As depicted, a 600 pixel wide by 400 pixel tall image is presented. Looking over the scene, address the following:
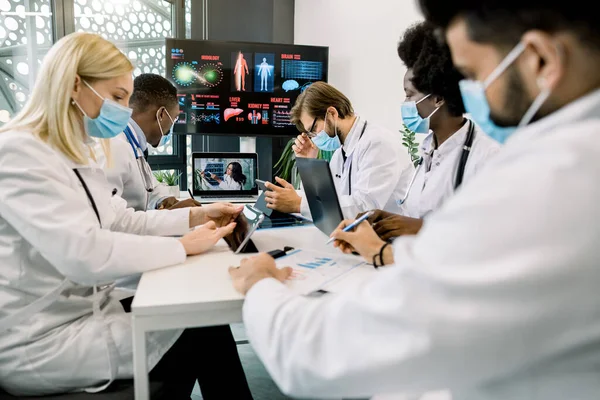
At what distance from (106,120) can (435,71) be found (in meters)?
1.09

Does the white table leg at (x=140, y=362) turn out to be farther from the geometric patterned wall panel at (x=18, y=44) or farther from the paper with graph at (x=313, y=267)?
the geometric patterned wall panel at (x=18, y=44)

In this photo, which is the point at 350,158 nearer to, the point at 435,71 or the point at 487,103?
the point at 435,71

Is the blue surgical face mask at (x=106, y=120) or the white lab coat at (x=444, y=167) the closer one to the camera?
the blue surgical face mask at (x=106, y=120)

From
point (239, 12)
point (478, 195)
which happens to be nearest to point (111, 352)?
point (478, 195)

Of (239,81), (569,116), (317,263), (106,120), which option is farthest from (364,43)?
(569,116)

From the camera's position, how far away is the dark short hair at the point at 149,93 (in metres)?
2.51

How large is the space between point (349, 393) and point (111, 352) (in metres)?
0.75

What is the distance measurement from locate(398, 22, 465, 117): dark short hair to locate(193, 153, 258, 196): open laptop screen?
1687 mm

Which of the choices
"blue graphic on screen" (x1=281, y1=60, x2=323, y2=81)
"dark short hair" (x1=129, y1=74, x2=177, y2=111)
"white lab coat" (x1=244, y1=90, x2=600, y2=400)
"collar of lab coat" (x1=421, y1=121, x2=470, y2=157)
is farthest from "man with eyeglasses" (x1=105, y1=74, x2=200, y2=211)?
"white lab coat" (x1=244, y1=90, x2=600, y2=400)

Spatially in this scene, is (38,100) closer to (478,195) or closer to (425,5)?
(425,5)

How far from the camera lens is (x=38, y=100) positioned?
Result: 1.23 meters

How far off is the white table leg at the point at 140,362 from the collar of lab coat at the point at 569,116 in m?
0.77

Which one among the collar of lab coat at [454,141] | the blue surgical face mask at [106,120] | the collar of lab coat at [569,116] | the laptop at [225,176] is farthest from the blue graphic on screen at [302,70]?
the collar of lab coat at [569,116]

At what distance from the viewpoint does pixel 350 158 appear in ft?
7.88
